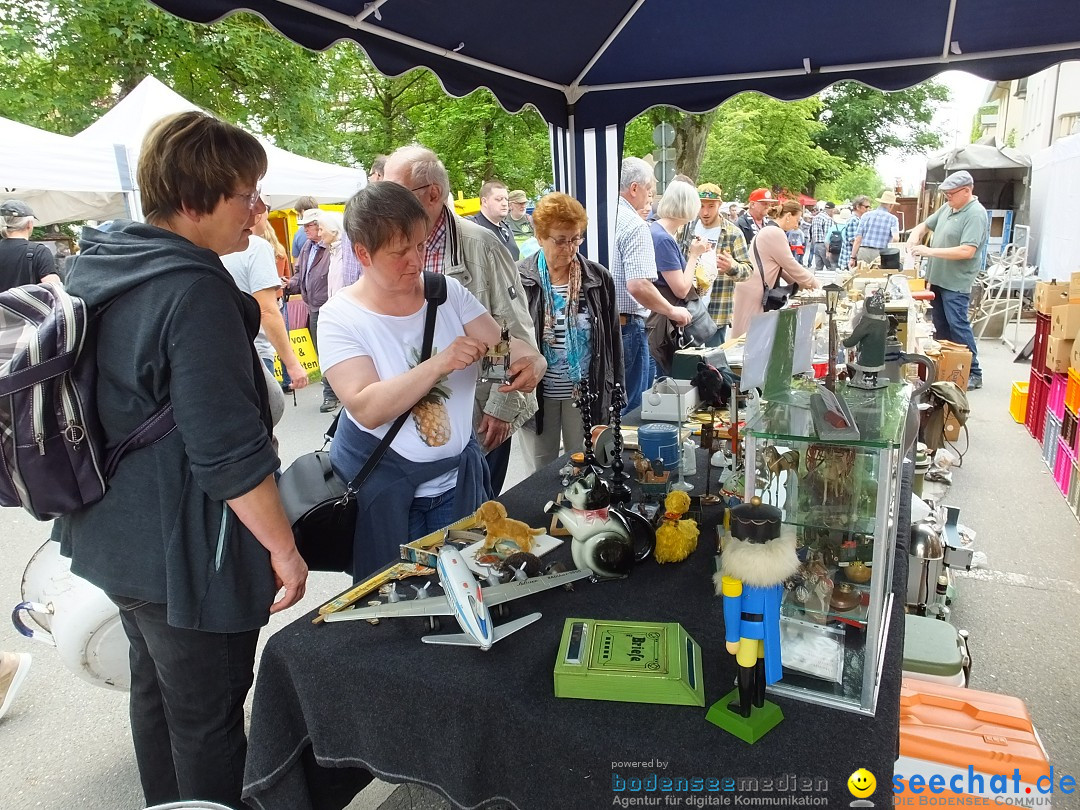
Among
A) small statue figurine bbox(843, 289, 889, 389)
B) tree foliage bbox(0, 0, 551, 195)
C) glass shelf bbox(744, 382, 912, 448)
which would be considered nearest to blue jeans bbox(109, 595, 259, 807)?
glass shelf bbox(744, 382, 912, 448)

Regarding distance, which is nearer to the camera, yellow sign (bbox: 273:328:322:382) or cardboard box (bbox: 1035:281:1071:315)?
cardboard box (bbox: 1035:281:1071:315)

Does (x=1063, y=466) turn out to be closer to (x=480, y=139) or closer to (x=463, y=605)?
(x=463, y=605)

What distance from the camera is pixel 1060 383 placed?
4.13 m

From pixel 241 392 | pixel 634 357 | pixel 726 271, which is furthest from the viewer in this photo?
pixel 726 271

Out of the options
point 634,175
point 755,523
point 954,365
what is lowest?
point 954,365

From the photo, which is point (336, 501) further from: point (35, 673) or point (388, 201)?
point (35, 673)

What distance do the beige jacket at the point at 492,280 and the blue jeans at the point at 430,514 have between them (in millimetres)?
713

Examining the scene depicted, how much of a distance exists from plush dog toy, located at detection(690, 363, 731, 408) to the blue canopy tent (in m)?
1.70

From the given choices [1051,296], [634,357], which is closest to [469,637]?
[634,357]

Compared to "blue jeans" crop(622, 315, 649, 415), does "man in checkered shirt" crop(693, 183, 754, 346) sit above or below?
above

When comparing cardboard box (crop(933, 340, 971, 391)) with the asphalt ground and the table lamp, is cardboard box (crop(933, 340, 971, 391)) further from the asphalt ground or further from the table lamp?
the table lamp

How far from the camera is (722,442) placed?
2299 mm

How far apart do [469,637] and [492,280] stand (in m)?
1.60

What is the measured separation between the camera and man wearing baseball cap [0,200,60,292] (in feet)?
14.8
